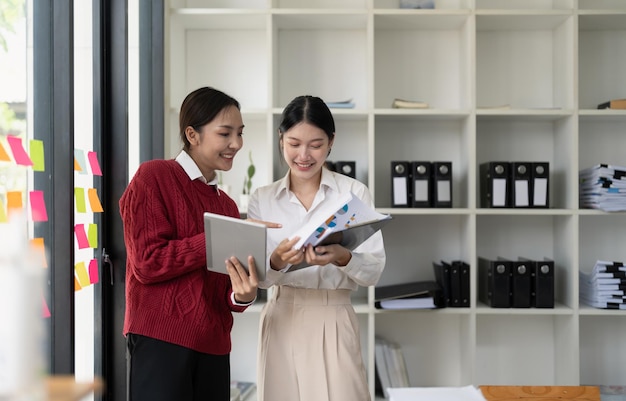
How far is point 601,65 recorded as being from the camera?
126 inches

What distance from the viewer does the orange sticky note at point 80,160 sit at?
1.94 metres

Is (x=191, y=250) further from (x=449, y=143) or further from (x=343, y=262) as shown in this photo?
(x=449, y=143)

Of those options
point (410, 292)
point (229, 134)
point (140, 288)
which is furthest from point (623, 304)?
point (140, 288)

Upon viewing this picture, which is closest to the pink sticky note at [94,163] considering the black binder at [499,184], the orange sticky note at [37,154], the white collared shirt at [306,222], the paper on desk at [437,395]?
the orange sticky note at [37,154]

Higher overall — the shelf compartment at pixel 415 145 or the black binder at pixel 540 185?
the shelf compartment at pixel 415 145

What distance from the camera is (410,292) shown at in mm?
2875

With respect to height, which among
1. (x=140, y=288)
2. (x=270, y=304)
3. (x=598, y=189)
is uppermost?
(x=598, y=189)

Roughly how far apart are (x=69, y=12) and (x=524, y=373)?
9.08ft

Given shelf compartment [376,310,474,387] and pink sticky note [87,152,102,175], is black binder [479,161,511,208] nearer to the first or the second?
shelf compartment [376,310,474,387]

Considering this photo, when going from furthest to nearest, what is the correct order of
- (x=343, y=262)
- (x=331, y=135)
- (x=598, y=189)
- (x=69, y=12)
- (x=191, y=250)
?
(x=598, y=189), (x=331, y=135), (x=343, y=262), (x=69, y=12), (x=191, y=250)

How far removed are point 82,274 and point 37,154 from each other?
541 millimetres

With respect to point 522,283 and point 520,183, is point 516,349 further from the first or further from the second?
point 520,183

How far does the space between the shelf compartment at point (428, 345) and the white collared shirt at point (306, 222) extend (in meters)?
1.37

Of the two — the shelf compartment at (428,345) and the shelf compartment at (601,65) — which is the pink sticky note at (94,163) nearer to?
the shelf compartment at (428,345)
